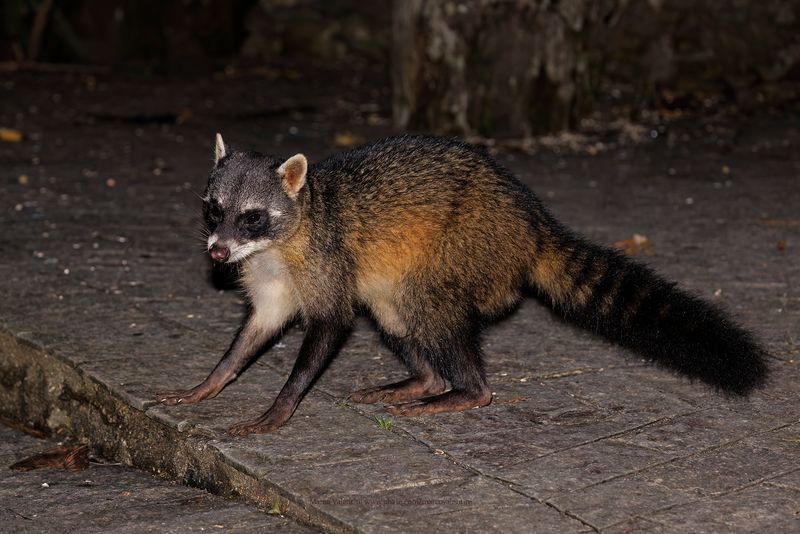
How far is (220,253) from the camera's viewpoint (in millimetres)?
4625

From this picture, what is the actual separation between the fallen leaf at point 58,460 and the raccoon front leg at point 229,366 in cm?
40

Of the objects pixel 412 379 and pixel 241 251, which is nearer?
pixel 241 251

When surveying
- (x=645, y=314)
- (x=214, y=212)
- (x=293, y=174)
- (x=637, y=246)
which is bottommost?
(x=637, y=246)

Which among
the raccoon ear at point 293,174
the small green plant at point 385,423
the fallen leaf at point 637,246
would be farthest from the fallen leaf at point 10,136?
the small green plant at point 385,423

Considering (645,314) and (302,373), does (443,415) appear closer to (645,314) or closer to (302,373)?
(302,373)

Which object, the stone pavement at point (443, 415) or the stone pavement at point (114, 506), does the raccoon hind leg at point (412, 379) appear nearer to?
the stone pavement at point (443, 415)

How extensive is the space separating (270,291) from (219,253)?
0.34 meters

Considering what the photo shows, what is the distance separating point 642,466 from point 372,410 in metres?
1.04

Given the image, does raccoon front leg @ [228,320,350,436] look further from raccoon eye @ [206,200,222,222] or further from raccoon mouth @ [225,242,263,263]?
raccoon eye @ [206,200,222,222]

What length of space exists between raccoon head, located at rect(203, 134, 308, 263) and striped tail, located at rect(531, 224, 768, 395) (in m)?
0.95

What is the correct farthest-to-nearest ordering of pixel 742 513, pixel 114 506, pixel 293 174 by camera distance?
pixel 293 174 < pixel 114 506 < pixel 742 513

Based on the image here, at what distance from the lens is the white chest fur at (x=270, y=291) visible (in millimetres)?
4844

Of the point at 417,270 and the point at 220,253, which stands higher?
the point at 220,253

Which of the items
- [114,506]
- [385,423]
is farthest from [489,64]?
[114,506]
